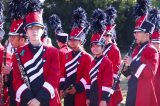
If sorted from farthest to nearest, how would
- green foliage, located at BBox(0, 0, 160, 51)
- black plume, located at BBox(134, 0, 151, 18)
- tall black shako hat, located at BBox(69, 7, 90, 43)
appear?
green foliage, located at BBox(0, 0, 160, 51), tall black shako hat, located at BBox(69, 7, 90, 43), black plume, located at BBox(134, 0, 151, 18)

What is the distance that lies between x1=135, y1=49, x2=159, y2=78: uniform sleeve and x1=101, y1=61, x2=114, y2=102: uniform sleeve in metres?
0.45

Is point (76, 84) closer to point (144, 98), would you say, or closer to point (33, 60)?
point (144, 98)

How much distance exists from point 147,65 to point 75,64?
57.9 inches

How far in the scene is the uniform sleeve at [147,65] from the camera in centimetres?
592

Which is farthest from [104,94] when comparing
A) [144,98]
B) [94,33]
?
[94,33]

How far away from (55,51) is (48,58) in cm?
14

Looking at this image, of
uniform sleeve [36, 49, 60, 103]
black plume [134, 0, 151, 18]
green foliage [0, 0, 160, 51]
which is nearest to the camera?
uniform sleeve [36, 49, 60, 103]

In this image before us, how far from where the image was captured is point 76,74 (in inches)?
271

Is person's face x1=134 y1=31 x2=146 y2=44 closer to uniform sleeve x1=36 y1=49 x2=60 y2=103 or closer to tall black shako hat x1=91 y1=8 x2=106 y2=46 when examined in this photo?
tall black shako hat x1=91 y1=8 x2=106 y2=46

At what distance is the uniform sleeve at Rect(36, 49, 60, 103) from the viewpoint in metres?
4.91

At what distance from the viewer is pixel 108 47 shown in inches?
302

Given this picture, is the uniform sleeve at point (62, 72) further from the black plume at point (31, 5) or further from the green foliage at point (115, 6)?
the green foliage at point (115, 6)

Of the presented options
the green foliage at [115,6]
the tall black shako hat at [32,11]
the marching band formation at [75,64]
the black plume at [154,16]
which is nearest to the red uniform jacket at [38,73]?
the marching band formation at [75,64]

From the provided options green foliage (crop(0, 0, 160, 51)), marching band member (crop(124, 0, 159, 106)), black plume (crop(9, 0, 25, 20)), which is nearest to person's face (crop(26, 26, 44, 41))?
black plume (crop(9, 0, 25, 20))
